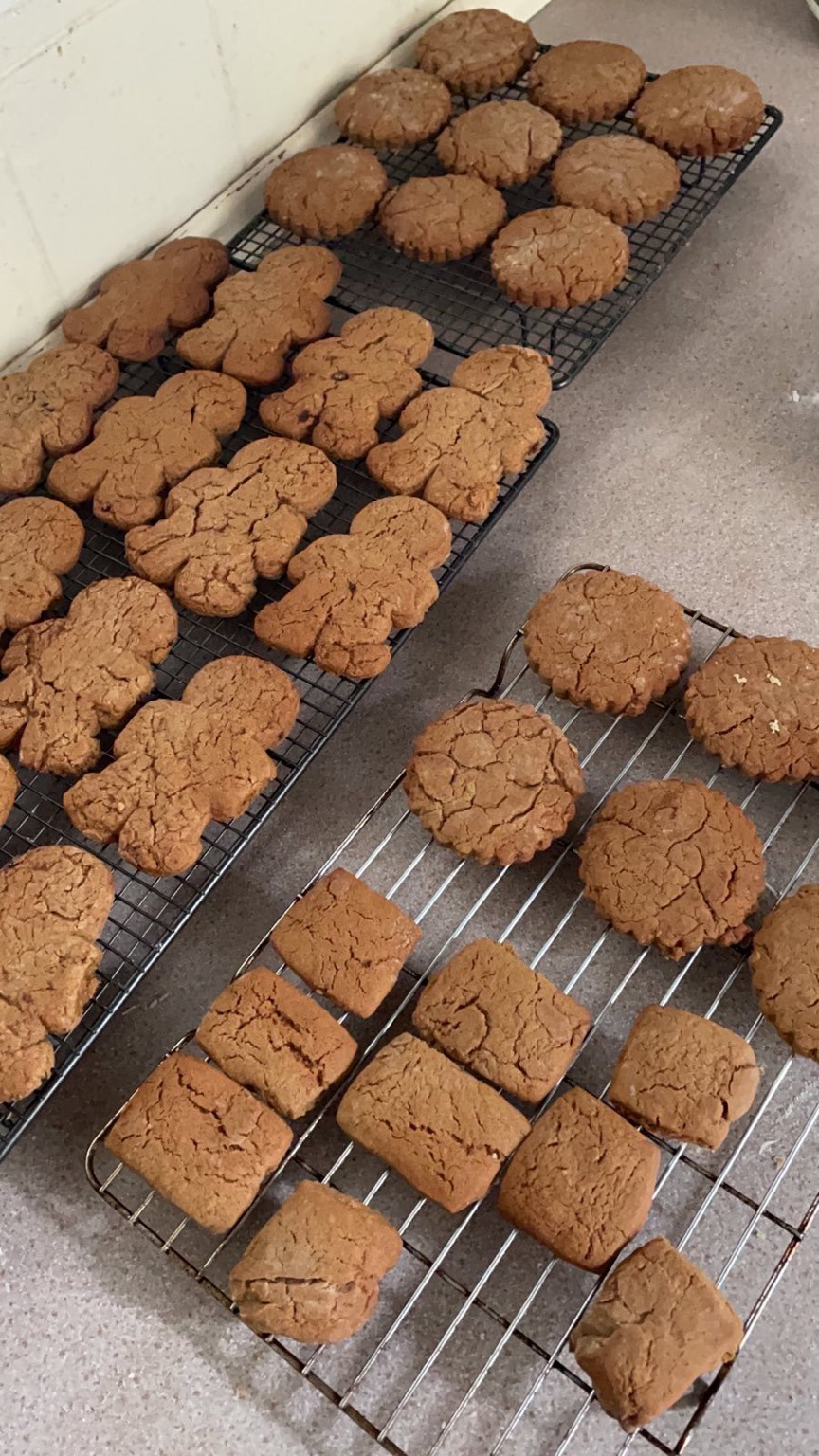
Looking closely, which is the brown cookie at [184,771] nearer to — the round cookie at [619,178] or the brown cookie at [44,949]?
the brown cookie at [44,949]

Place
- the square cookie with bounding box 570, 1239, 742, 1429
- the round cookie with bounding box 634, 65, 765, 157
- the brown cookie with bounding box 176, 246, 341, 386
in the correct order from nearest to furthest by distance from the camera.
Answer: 1. the square cookie with bounding box 570, 1239, 742, 1429
2. the brown cookie with bounding box 176, 246, 341, 386
3. the round cookie with bounding box 634, 65, 765, 157

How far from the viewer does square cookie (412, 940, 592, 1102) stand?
62.7 inches

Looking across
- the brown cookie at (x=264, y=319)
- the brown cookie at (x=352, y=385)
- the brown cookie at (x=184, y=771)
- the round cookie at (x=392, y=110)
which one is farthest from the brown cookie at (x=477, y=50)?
the brown cookie at (x=184, y=771)

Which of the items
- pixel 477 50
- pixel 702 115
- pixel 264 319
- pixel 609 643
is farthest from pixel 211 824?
pixel 477 50

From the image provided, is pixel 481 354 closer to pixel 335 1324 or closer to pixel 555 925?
pixel 555 925

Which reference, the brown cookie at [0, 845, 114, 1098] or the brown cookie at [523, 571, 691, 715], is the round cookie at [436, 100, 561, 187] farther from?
the brown cookie at [0, 845, 114, 1098]

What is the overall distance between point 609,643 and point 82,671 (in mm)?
873

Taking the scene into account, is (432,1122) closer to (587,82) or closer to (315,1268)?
(315,1268)

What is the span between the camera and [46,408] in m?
2.22

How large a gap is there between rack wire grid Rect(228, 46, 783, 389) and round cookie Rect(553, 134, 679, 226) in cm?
10

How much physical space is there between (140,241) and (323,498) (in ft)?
2.66

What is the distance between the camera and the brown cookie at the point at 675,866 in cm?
170

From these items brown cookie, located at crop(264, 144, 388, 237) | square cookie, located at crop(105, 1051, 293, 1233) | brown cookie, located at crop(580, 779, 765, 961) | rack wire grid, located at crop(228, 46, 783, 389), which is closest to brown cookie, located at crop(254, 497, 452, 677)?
brown cookie, located at crop(580, 779, 765, 961)

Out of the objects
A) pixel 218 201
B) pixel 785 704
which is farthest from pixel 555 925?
pixel 218 201
